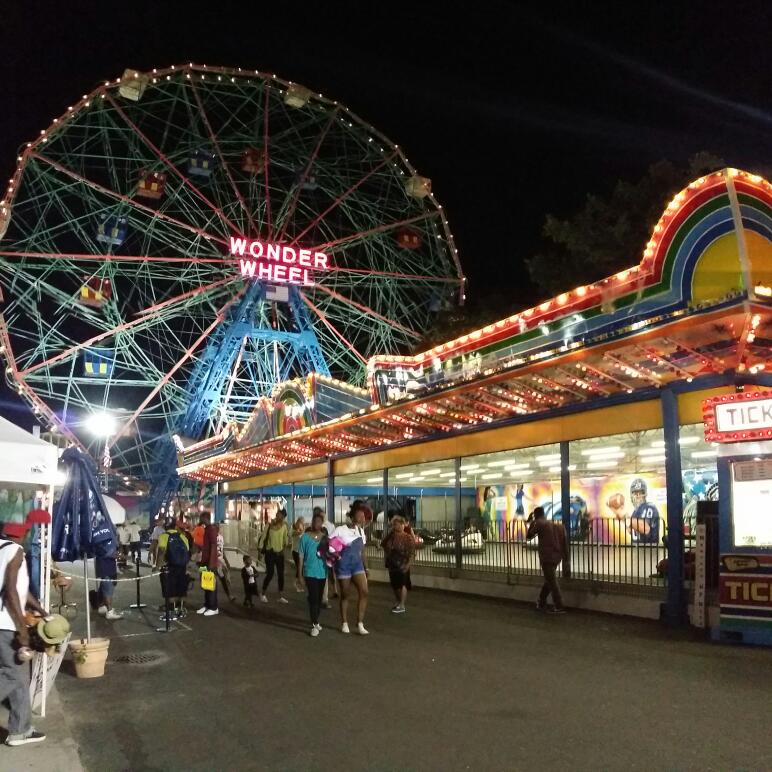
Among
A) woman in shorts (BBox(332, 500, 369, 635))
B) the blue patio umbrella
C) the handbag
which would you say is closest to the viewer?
the blue patio umbrella

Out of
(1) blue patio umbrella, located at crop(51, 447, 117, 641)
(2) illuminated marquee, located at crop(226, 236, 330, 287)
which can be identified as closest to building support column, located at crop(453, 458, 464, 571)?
(1) blue patio umbrella, located at crop(51, 447, 117, 641)

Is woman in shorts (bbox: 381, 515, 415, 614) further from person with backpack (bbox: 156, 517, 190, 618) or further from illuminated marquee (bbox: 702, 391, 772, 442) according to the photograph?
illuminated marquee (bbox: 702, 391, 772, 442)

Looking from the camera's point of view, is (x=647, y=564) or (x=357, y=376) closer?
(x=647, y=564)

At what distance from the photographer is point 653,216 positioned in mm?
20266

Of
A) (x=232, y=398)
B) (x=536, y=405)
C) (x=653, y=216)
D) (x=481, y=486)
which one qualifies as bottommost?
(x=481, y=486)

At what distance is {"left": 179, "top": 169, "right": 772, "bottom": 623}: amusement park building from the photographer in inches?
392

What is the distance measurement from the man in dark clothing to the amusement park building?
2.01 feet

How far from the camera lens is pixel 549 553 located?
12633mm

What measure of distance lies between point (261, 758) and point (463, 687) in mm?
2524

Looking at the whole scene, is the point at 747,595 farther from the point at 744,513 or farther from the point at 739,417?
the point at 739,417

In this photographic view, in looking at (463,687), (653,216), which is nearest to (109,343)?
(653,216)

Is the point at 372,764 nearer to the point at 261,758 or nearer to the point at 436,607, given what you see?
the point at 261,758

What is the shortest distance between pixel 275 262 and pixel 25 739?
2427 cm

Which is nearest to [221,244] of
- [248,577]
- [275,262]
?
[275,262]
